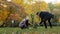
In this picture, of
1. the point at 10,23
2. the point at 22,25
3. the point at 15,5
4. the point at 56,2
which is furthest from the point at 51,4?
the point at 22,25

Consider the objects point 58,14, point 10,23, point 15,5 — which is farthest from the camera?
point 58,14

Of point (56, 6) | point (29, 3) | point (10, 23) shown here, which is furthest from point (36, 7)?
point (56, 6)

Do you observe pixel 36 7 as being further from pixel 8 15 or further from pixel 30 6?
pixel 8 15

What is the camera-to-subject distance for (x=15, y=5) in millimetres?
13602

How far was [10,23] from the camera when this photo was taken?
15727 mm

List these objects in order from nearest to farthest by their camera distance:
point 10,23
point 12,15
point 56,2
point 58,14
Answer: point 12,15, point 10,23, point 56,2, point 58,14

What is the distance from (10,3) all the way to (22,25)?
18.4ft

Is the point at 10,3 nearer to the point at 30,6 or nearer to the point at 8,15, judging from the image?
the point at 8,15

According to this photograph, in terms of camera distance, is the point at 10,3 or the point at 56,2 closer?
the point at 10,3

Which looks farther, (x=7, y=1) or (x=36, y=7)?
(x=36, y=7)

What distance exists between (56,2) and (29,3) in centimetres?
496

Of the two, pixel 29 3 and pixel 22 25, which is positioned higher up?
pixel 29 3

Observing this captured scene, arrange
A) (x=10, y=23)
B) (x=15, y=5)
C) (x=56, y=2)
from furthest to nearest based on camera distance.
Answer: (x=56, y=2), (x=10, y=23), (x=15, y=5)

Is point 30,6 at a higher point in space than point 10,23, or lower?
higher
